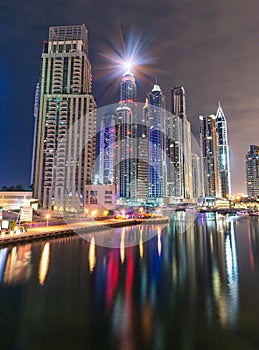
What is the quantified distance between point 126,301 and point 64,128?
66.9 meters

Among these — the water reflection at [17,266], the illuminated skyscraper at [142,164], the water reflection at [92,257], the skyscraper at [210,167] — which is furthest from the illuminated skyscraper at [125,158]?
the water reflection at [17,266]

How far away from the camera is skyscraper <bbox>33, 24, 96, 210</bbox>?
7012 centimetres

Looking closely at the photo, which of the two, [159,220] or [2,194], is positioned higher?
[2,194]

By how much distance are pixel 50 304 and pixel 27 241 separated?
1904 cm

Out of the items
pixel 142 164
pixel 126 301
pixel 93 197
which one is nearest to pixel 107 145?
pixel 142 164

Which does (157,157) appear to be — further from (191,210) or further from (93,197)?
(93,197)

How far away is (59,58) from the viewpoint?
78.3 metres

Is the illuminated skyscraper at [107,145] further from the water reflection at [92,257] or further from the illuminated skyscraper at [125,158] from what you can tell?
the water reflection at [92,257]

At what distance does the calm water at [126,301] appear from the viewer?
9.69 m

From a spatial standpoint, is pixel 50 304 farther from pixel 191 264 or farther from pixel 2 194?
pixel 2 194

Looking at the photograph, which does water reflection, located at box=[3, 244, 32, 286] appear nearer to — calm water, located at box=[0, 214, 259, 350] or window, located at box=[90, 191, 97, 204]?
calm water, located at box=[0, 214, 259, 350]

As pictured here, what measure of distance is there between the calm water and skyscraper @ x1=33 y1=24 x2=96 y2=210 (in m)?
46.0

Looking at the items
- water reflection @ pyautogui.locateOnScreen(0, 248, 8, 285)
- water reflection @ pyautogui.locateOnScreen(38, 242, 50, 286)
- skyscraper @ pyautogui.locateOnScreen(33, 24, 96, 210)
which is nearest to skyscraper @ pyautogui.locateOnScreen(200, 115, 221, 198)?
skyscraper @ pyautogui.locateOnScreen(33, 24, 96, 210)

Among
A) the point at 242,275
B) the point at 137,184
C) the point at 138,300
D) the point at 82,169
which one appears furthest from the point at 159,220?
the point at 137,184
